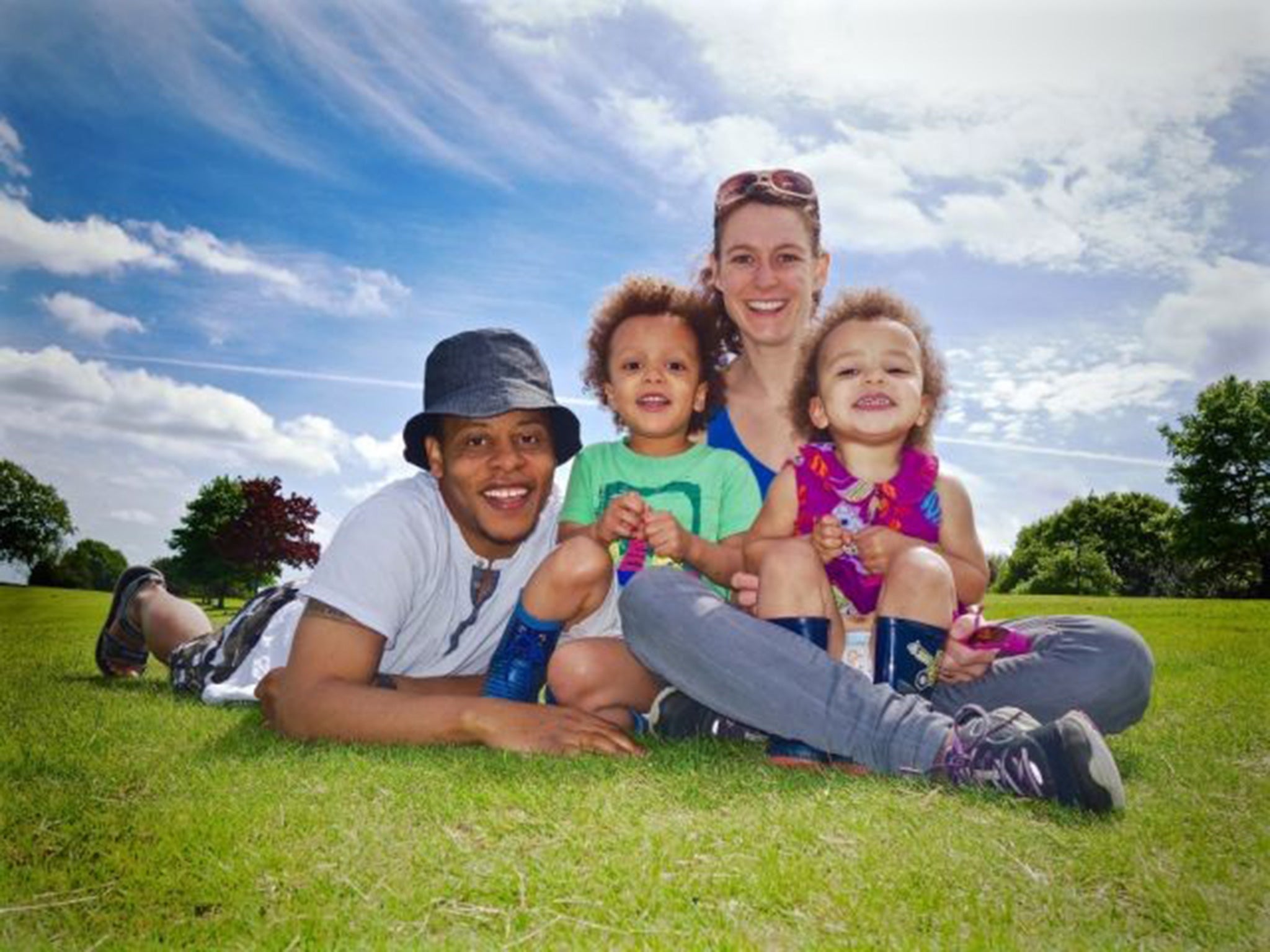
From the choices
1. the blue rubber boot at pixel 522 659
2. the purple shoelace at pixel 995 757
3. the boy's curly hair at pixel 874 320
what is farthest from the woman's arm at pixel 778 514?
the purple shoelace at pixel 995 757

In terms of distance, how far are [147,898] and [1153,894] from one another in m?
1.77

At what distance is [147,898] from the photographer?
1.84m

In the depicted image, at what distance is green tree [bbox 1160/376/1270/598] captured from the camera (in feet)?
40.9

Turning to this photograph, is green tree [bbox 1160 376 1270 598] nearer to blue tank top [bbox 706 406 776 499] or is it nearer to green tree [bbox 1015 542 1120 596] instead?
blue tank top [bbox 706 406 776 499]

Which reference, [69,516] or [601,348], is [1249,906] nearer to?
[601,348]

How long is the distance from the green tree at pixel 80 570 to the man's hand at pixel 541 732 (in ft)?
11.9

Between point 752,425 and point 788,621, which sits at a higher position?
point 752,425

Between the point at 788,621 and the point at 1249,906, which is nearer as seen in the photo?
the point at 1249,906

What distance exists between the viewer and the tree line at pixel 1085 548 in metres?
4.91

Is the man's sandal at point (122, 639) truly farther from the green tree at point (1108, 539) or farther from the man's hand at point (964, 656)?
the green tree at point (1108, 539)

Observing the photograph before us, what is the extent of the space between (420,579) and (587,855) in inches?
61.2

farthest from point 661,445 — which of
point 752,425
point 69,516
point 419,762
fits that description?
point 69,516

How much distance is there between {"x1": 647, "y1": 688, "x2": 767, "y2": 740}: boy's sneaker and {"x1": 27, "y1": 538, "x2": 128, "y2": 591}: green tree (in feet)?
11.8

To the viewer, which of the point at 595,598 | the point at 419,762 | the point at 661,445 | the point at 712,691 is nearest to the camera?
the point at 419,762
